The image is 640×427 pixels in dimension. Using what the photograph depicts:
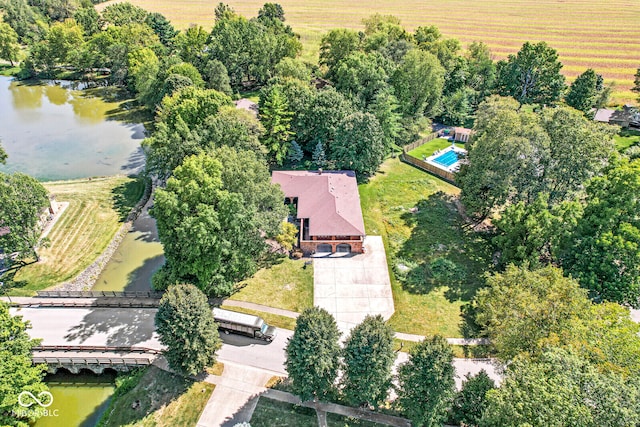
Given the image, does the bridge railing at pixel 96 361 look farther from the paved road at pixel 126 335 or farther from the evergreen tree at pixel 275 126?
the evergreen tree at pixel 275 126

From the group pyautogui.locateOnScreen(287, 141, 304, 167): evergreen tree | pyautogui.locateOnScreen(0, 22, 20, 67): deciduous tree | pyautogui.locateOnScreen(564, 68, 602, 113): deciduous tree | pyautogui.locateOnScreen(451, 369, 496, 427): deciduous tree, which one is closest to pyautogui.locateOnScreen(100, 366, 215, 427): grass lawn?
pyautogui.locateOnScreen(451, 369, 496, 427): deciduous tree

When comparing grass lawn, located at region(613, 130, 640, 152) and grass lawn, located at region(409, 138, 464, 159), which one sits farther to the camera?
grass lawn, located at region(613, 130, 640, 152)

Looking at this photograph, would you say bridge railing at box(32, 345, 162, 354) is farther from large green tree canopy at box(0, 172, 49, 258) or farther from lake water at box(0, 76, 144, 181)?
lake water at box(0, 76, 144, 181)

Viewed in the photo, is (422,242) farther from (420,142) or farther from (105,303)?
(105,303)

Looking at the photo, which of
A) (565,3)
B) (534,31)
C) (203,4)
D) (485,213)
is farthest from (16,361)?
(565,3)

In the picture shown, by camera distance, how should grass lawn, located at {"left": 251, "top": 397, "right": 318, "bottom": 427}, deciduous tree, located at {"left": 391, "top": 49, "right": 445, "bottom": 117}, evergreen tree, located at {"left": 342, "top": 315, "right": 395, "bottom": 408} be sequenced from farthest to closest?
deciduous tree, located at {"left": 391, "top": 49, "right": 445, "bottom": 117}
grass lawn, located at {"left": 251, "top": 397, "right": 318, "bottom": 427}
evergreen tree, located at {"left": 342, "top": 315, "right": 395, "bottom": 408}

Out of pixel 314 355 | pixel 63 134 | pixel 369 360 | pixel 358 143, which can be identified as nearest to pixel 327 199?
pixel 358 143
